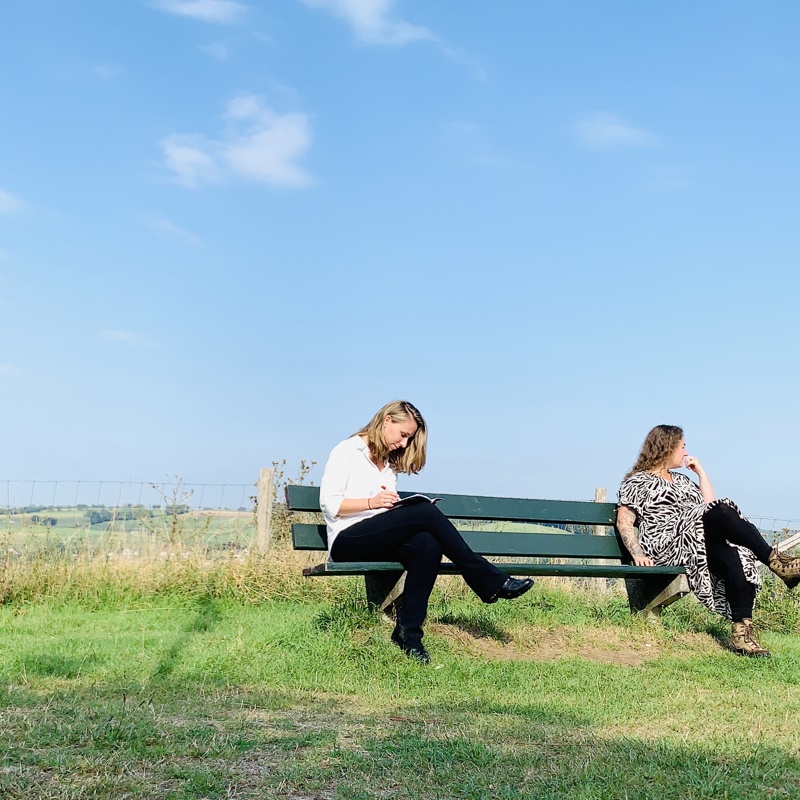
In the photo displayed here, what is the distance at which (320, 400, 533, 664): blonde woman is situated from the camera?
214 inches

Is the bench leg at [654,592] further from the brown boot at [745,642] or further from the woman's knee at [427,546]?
the woman's knee at [427,546]

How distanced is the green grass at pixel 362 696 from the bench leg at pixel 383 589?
0.36ft

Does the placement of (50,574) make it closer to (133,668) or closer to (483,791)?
(133,668)

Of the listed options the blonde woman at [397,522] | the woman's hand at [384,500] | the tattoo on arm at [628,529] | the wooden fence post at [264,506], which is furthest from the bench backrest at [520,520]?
the wooden fence post at [264,506]

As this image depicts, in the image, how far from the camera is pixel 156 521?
28.9ft

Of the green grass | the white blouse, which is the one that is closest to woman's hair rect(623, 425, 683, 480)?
the green grass

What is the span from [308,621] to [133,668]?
→ 110 cm

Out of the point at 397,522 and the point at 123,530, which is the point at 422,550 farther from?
the point at 123,530

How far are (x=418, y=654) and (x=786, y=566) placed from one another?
235 centimetres

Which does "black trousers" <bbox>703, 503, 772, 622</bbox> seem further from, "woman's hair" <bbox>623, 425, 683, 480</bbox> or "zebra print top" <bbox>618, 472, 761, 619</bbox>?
"woman's hair" <bbox>623, 425, 683, 480</bbox>

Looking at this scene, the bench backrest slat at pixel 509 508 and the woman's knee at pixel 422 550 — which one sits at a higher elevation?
the bench backrest slat at pixel 509 508

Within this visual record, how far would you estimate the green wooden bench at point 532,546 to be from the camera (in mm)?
5852

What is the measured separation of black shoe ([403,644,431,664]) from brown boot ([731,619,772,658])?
6.87 ft

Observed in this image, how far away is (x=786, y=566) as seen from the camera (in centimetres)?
594
